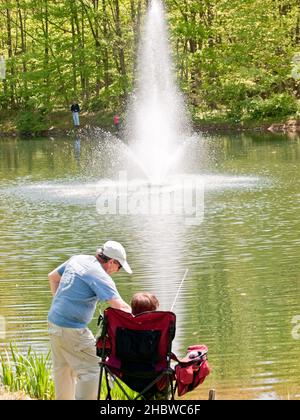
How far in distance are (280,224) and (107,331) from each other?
11085mm

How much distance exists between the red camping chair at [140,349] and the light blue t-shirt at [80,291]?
6.5 inches

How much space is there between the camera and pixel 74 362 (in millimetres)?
6449

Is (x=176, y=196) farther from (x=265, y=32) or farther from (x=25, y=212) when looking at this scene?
(x=265, y=32)

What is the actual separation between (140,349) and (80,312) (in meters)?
0.50

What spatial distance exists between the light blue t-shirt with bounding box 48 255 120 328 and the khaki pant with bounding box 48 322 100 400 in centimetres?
8

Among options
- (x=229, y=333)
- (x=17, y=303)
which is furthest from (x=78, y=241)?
(x=229, y=333)

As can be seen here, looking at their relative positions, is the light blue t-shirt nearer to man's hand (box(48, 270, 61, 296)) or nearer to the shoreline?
man's hand (box(48, 270, 61, 296))

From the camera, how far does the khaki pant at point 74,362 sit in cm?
638

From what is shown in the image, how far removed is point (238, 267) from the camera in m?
13.2

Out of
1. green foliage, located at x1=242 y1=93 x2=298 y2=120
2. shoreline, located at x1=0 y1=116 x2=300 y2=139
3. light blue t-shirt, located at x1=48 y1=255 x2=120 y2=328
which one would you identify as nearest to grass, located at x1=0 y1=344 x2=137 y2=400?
light blue t-shirt, located at x1=48 y1=255 x2=120 y2=328

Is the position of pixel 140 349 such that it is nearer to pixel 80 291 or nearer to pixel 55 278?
pixel 80 291

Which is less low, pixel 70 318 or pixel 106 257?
pixel 106 257

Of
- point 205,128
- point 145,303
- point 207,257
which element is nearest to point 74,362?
point 145,303
